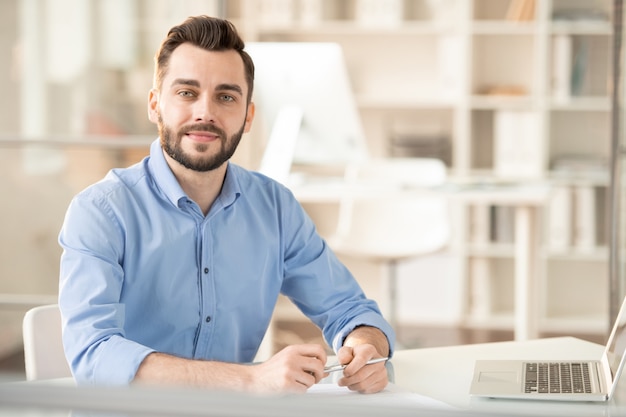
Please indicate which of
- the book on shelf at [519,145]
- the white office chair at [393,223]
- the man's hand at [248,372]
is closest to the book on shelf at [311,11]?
the white office chair at [393,223]

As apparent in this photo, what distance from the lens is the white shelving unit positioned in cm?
455

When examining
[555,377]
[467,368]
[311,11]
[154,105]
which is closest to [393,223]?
[311,11]

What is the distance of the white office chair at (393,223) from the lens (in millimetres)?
3879

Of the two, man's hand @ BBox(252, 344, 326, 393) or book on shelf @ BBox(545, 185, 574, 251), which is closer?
man's hand @ BBox(252, 344, 326, 393)

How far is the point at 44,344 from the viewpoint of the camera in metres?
1.48

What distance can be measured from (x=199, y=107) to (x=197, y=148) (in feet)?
0.21

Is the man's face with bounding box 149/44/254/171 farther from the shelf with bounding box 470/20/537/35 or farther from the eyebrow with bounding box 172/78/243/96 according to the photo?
the shelf with bounding box 470/20/537/35

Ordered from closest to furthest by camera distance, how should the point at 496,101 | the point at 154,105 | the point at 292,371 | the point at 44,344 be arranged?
the point at 292,371 → the point at 44,344 → the point at 154,105 → the point at 496,101

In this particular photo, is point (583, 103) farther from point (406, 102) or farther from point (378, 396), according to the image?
point (378, 396)

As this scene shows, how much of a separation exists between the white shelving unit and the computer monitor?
143cm

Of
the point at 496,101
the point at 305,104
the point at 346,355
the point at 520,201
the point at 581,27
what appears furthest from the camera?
the point at 496,101

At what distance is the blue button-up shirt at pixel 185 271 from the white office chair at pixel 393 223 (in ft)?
6.89

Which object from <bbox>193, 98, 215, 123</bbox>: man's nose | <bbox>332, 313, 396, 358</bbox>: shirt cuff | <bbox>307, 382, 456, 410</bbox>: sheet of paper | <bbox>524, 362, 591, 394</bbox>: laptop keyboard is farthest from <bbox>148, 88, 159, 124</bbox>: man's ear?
<bbox>524, 362, 591, 394</bbox>: laptop keyboard

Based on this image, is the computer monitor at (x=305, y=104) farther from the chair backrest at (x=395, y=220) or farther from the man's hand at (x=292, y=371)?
the man's hand at (x=292, y=371)
